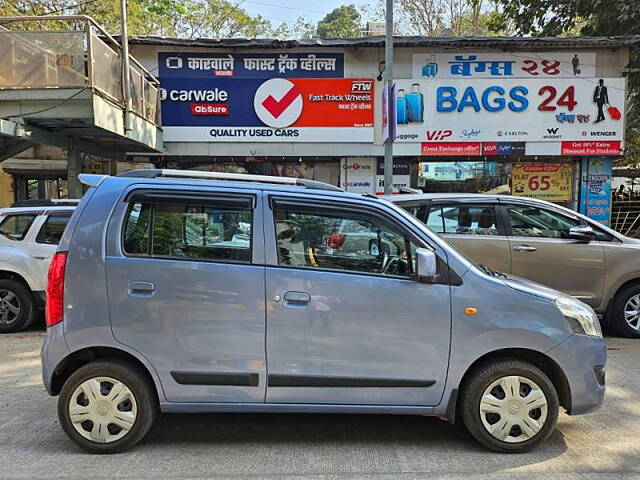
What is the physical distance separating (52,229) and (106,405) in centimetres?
448

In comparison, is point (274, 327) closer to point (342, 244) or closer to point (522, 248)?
point (342, 244)

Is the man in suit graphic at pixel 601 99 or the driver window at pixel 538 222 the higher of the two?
the man in suit graphic at pixel 601 99

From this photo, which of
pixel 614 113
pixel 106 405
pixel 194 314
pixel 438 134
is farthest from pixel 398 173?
pixel 106 405

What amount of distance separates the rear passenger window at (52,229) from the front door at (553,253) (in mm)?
5958

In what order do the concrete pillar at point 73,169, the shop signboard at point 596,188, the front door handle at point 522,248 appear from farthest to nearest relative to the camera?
the shop signboard at point 596,188 → the concrete pillar at point 73,169 → the front door handle at point 522,248

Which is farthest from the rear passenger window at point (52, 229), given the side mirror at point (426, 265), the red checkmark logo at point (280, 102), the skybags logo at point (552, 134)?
the skybags logo at point (552, 134)

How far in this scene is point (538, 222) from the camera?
665 cm

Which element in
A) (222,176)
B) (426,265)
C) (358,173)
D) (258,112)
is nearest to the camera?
(426,265)

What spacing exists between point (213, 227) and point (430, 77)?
10.8 m

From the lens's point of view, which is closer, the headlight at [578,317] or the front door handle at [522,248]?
the headlight at [578,317]

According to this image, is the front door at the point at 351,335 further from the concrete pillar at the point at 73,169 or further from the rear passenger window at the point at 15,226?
the concrete pillar at the point at 73,169

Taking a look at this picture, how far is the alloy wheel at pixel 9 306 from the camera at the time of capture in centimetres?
699

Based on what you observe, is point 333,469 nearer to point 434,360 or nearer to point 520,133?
point 434,360

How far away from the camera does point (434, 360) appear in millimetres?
3506
